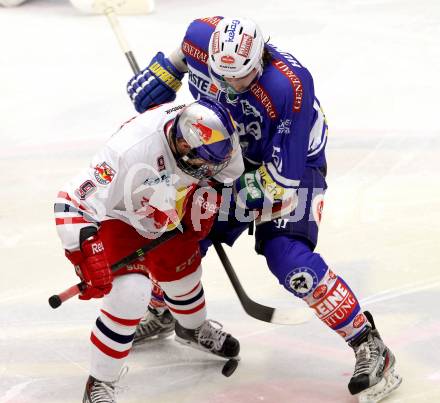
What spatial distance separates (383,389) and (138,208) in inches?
41.4

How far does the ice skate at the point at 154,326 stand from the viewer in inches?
153

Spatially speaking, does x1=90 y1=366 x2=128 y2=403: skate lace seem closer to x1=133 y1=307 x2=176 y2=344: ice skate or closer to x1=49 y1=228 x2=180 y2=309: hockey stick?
x1=49 y1=228 x2=180 y2=309: hockey stick

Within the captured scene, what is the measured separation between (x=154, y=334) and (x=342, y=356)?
733 mm

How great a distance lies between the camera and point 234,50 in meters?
3.29

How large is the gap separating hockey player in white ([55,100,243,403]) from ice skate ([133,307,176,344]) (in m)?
0.45

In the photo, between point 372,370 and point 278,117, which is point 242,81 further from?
point 372,370

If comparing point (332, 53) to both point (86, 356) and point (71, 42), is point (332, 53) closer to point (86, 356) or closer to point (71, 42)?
point (71, 42)

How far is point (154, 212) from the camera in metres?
3.25

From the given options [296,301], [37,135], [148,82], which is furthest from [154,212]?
[37,135]

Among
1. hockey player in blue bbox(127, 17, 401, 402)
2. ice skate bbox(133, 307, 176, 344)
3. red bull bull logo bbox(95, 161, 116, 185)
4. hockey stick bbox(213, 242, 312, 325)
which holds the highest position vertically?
red bull bull logo bbox(95, 161, 116, 185)

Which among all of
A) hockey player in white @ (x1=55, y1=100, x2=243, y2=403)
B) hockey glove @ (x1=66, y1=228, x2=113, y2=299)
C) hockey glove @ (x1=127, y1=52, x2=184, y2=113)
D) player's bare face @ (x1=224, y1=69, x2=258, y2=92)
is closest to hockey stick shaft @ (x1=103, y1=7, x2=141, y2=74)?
hockey glove @ (x1=127, y1=52, x2=184, y2=113)

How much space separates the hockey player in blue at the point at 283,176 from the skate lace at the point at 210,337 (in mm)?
414

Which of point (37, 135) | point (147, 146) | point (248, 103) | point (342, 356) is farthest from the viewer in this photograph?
point (37, 135)

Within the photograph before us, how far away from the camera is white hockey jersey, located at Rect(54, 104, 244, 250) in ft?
9.94
